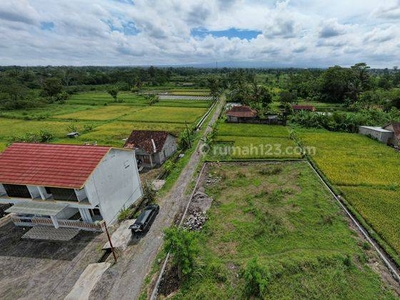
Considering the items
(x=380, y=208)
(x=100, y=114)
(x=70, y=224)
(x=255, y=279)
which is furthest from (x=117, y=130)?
(x=380, y=208)

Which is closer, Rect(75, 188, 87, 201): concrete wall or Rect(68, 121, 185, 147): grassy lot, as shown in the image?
Rect(75, 188, 87, 201): concrete wall

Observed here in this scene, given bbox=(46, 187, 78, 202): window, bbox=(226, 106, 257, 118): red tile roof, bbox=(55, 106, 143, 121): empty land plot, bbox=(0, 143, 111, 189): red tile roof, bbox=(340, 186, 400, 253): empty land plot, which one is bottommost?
bbox=(55, 106, 143, 121): empty land plot

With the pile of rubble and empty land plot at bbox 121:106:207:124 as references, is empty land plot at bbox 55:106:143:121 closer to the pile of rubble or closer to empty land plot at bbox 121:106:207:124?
empty land plot at bbox 121:106:207:124

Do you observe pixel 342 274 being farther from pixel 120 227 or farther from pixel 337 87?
pixel 337 87

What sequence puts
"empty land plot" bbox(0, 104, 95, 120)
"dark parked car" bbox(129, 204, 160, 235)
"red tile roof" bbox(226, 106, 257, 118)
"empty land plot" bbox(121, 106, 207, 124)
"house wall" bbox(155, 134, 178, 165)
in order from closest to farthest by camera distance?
"dark parked car" bbox(129, 204, 160, 235)
"house wall" bbox(155, 134, 178, 165)
"red tile roof" bbox(226, 106, 257, 118)
"empty land plot" bbox(121, 106, 207, 124)
"empty land plot" bbox(0, 104, 95, 120)

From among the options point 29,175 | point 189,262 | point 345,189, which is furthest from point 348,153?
point 29,175

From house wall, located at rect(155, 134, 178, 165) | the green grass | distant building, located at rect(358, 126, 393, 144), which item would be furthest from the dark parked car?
distant building, located at rect(358, 126, 393, 144)

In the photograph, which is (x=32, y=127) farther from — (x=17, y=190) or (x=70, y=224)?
(x=70, y=224)

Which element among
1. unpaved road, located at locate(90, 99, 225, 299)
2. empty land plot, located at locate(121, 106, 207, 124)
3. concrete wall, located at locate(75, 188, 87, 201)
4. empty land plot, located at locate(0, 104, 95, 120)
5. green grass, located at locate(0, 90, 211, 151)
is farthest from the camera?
empty land plot, located at locate(0, 104, 95, 120)
